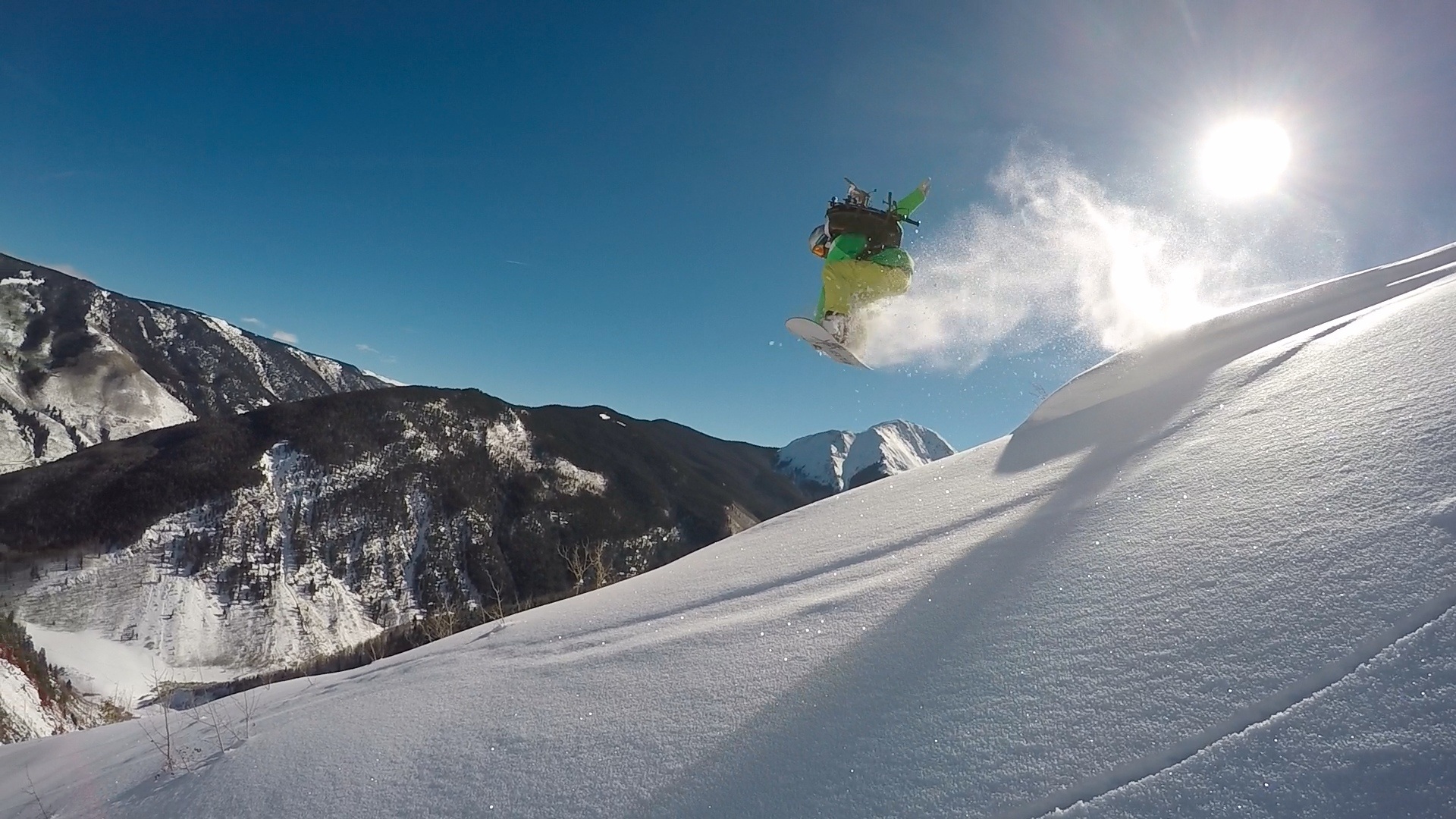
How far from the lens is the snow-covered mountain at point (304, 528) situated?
40062 mm

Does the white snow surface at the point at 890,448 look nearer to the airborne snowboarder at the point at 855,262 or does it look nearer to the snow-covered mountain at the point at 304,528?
the snow-covered mountain at the point at 304,528

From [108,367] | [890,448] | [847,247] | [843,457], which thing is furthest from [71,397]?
[890,448]

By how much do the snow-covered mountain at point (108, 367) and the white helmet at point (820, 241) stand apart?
7525 centimetres

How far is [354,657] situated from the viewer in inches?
1558

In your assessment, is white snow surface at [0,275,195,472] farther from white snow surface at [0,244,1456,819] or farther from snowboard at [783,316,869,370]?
white snow surface at [0,244,1456,819]

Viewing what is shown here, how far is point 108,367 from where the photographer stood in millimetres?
88750

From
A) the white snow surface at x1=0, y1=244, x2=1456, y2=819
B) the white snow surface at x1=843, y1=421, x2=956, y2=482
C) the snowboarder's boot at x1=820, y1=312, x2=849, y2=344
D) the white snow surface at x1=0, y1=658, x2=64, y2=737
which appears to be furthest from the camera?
the white snow surface at x1=843, y1=421, x2=956, y2=482

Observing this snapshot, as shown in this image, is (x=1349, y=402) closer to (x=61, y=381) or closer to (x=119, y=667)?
(x=119, y=667)

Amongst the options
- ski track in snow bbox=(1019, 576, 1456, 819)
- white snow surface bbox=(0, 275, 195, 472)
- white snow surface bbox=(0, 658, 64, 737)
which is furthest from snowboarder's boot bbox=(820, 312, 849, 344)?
white snow surface bbox=(0, 275, 195, 472)

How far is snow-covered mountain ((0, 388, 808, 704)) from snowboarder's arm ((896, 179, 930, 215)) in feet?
64.7

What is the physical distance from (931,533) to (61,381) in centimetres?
11790

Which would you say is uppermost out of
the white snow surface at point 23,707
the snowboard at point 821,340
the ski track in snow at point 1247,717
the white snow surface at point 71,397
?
the white snow surface at point 71,397

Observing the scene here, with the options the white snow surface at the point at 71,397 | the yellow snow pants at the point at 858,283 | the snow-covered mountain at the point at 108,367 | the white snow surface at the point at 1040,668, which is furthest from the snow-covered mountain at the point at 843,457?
the white snow surface at the point at 1040,668

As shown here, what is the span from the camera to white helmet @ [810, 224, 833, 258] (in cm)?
1252
